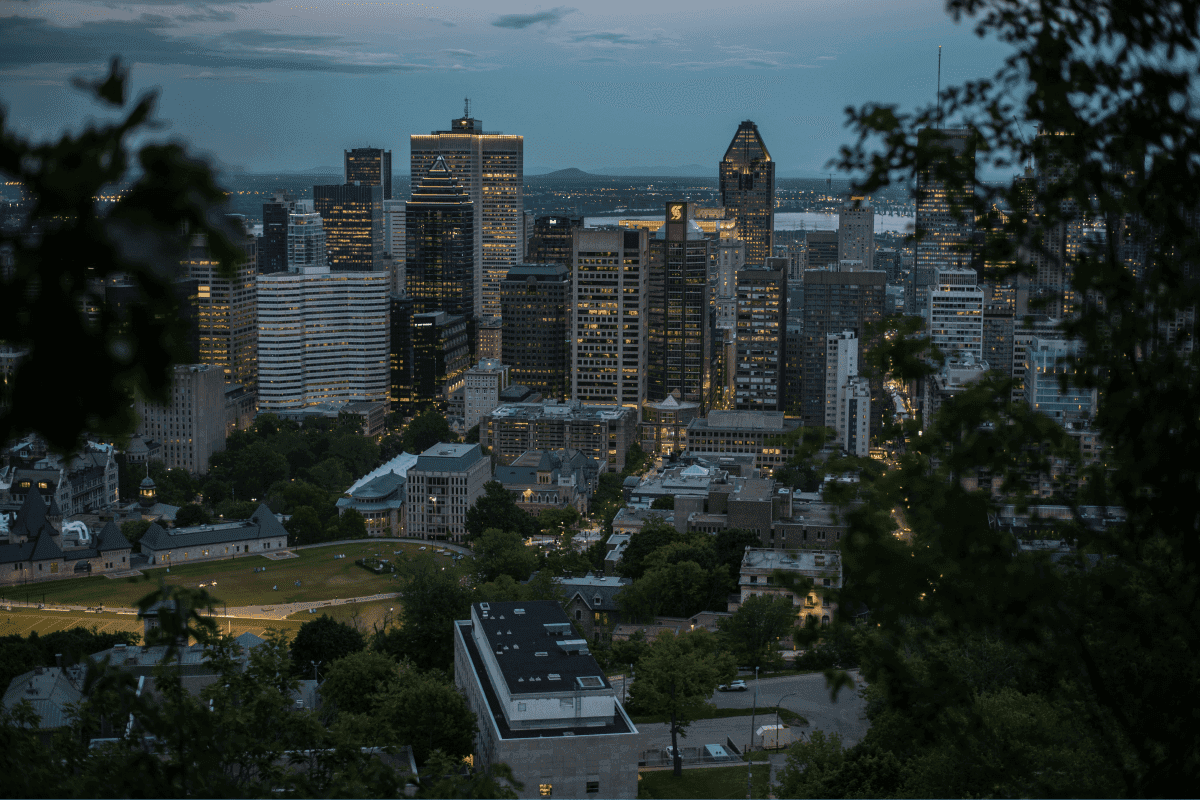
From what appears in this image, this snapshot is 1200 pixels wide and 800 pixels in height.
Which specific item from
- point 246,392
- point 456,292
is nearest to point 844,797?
point 246,392

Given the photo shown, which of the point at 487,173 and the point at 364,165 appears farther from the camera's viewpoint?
the point at 364,165

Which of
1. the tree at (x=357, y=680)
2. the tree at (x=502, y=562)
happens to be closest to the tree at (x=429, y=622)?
the tree at (x=357, y=680)

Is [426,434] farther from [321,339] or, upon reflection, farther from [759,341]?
[759,341]

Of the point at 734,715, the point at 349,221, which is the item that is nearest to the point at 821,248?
the point at 349,221

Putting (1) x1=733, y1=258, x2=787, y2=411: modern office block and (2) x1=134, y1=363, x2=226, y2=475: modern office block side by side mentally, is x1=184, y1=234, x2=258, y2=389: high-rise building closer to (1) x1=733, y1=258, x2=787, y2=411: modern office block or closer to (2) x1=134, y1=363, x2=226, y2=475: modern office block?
(2) x1=134, y1=363, x2=226, y2=475: modern office block

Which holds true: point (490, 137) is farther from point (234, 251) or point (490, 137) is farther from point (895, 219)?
point (234, 251)

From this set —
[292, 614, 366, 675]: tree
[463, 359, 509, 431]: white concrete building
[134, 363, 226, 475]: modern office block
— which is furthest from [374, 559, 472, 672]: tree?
[463, 359, 509, 431]: white concrete building

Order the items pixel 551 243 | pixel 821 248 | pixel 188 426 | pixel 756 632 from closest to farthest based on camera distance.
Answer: pixel 756 632
pixel 188 426
pixel 551 243
pixel 821 248
